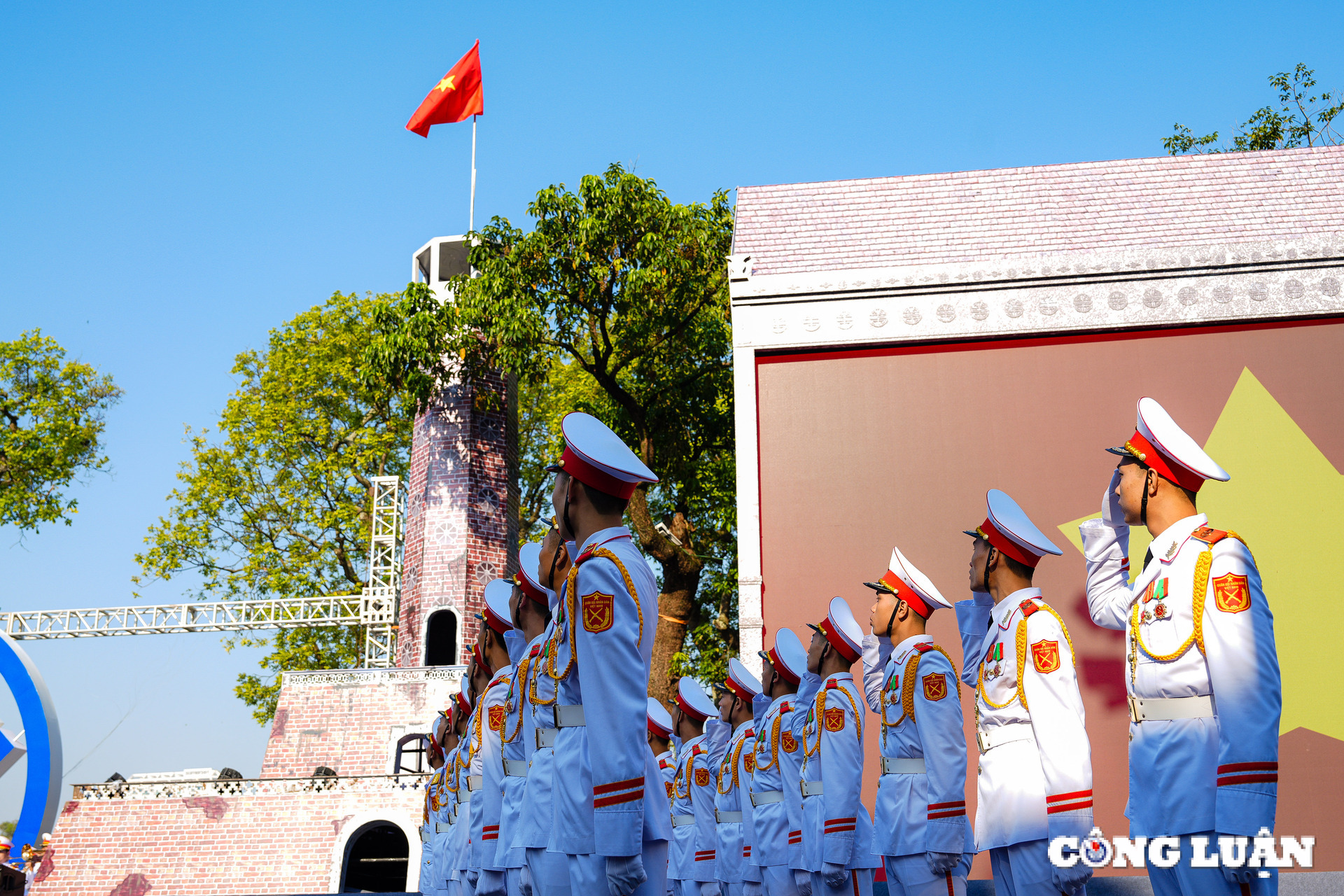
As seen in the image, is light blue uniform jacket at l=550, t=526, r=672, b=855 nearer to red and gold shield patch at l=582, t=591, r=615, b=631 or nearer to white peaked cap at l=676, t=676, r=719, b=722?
red and gold shield patch at l=582, t=591, r=615, b=631

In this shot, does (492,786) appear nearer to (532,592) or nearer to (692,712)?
(532,592)

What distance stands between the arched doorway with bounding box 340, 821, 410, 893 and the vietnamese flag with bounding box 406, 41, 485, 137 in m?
14.8

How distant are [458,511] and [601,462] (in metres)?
18.3

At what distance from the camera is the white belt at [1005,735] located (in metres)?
4.46

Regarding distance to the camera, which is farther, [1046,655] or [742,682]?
[742,682]

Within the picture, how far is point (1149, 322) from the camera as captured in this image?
10.1m

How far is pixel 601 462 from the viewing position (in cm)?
384

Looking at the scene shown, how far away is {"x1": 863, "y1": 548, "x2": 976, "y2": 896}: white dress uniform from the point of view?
507 cm

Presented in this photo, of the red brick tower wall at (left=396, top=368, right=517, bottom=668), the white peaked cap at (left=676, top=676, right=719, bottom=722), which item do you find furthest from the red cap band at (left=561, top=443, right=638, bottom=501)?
the red brick tower wall at (left=396, top=368, right=517, bottom=668)

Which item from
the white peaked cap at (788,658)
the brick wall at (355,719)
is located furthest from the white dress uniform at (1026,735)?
the brick wall at (355,719)

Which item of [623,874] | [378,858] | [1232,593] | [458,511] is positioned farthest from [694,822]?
[458,511]

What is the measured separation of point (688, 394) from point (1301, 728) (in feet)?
40.3

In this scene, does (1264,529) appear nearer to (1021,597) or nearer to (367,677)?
(1021,597)

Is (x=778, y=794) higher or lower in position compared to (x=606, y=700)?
lower
